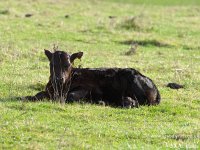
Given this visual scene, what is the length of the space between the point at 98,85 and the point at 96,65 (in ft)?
17.8

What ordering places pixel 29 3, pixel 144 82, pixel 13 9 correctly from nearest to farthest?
pixel 144 82
pixel 13 9
pixel 29 3

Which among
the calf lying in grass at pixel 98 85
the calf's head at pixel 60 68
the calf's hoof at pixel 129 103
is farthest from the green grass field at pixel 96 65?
the calf's head at pixel 60 68

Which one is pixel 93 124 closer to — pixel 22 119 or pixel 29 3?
pixel 22 119

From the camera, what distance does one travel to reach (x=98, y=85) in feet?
45.2

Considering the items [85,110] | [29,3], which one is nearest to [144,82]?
[85,110]

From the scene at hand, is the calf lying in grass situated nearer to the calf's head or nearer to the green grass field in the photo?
the calf's head

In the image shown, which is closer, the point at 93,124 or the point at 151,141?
the point at 151,141

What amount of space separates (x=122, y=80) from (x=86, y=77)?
0.79m

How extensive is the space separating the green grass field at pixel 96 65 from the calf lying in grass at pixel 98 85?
1.19 ft

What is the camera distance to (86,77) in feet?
45.4

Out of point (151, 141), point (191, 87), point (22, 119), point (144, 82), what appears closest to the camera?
point (151, 141)

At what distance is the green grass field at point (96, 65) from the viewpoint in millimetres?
10570

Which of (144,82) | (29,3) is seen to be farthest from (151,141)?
(29,3)

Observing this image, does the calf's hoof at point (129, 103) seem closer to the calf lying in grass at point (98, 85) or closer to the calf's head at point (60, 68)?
the calf lying in grass at point (98, 85)
